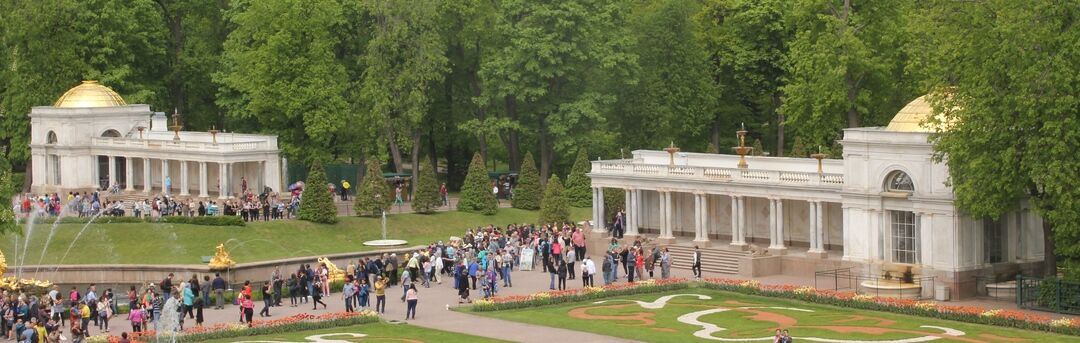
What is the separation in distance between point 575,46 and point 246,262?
30901 mm

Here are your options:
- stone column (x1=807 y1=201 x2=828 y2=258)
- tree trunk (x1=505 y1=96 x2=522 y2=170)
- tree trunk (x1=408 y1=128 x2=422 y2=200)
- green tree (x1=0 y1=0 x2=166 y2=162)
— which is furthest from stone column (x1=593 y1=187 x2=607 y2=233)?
green tree (x1=0 y1=0 x2=166 y2=162)

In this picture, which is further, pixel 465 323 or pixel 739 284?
pixel 739 284

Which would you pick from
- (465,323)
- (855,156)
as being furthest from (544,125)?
(465,323)

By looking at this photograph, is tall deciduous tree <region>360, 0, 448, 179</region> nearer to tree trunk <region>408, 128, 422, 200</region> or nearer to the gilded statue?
tree trunk <region>408, 128, 422, 200</region>

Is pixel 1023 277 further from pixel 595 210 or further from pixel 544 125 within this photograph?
pixel 544 125

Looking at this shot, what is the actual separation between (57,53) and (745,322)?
59.8m

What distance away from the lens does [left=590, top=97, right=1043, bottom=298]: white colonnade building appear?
81875 mm

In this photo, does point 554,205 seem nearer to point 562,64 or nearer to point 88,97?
point 562,64

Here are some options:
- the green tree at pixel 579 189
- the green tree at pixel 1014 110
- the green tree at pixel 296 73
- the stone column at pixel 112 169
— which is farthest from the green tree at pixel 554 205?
the green tree at pixel 1014 110

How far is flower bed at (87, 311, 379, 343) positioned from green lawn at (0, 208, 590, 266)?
71.2 ft

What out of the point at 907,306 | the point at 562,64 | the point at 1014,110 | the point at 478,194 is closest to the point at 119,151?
the point at 478,194

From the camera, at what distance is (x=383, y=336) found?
7356cm

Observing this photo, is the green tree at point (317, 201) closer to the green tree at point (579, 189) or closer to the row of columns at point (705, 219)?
the row of columns at point (705, 219)

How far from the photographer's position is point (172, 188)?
118625mm
